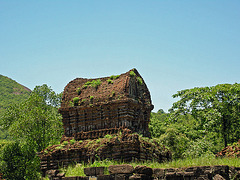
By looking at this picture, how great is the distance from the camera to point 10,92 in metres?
95.1

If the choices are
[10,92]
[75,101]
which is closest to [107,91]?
[75,101]

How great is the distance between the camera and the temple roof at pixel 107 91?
17.5m

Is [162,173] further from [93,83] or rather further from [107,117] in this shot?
[93,83]

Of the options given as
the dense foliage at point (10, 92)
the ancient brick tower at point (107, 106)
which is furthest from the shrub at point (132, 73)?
the dense foliage at point (10, 92)

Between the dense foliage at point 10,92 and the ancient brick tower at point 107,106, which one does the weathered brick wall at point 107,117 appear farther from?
the dense foliage at point 10,92

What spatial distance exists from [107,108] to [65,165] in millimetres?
3856

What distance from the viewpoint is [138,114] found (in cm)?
1783

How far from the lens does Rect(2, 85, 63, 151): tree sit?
2719 centimetres

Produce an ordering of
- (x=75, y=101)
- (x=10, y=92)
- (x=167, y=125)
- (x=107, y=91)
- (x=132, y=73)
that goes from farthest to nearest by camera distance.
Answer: (x=10, y=92) < (x=167, y=125) < (x=75, y=101) < (x=132, y=73) < (x=107, y=91)

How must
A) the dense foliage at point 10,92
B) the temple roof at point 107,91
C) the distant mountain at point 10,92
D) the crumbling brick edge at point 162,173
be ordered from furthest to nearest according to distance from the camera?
the distant mountain at point 10,92 → the dense foliage at point 10,92 → the temple roof at point 107,91 → the crumbling brick edge at point 162,173

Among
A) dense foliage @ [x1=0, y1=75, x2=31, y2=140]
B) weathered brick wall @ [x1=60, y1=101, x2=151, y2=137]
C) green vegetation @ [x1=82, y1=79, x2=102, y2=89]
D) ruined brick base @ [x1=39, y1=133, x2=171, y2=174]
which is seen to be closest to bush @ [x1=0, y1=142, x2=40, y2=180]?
ruined brick base @ [x1=39, y1=133, x2=171, y2=174]

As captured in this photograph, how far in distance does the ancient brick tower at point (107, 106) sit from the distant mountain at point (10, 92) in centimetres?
6527

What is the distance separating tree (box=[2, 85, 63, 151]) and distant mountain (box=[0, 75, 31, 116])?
5153cm

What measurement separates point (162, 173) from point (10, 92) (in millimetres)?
91671
